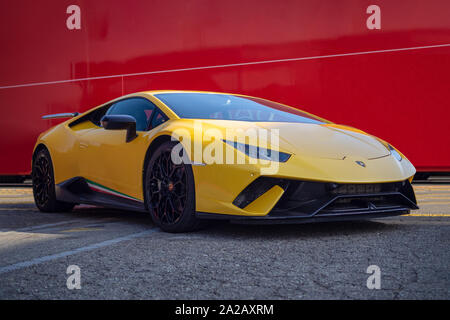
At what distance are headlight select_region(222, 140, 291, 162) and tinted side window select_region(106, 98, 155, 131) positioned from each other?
1086mm

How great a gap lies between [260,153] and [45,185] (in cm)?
292

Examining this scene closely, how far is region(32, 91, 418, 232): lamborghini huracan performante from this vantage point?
369 cm

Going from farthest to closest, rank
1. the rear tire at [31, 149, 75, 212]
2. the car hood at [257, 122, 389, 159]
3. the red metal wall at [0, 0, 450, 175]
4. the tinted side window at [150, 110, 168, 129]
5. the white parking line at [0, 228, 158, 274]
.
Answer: the red metal wall at [0, 0, 450, 175], the rear tire at [31, 149, 75, 212], the tinted side window at [150, 110, 168, 129], the car hood at [257, 122, 389, 159], the white parking line at [0, 228, 158, 274]

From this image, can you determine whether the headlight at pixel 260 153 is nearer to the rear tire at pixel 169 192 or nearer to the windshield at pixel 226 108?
the rear tire at pixel 169 192

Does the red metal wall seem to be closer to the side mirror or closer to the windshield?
the windshield

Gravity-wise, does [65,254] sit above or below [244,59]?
below

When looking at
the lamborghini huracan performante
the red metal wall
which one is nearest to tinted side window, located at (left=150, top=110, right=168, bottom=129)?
the lamborghini huracan performante

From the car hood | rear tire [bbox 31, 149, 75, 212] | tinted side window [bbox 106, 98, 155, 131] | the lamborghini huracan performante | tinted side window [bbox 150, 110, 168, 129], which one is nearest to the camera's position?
the lamborghini huracan performante

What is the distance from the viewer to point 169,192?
4074 millimetres

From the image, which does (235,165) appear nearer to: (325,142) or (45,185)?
(325,142)

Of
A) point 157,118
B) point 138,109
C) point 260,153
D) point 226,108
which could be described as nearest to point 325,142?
point 260,153

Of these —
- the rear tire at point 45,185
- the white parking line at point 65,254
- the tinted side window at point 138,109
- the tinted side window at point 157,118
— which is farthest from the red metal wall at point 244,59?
the white parking line at point 65,254
